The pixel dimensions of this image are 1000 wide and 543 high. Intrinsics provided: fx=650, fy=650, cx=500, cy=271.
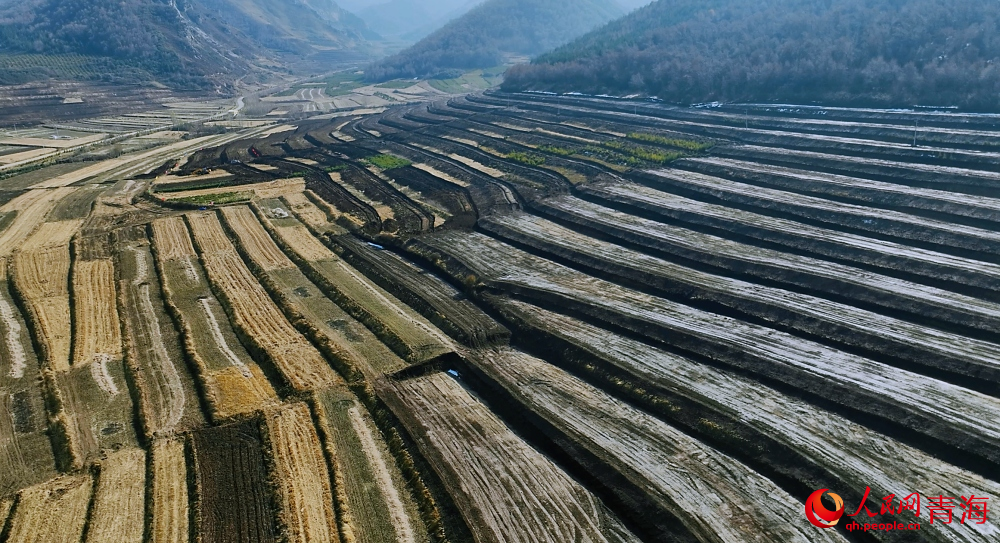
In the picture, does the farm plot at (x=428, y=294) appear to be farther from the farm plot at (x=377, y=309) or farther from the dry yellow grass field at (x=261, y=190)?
the dry yellow grass field at (x=261, y=190)

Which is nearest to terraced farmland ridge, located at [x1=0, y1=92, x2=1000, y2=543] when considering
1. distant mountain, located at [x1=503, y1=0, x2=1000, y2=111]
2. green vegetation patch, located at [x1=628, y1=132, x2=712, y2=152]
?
green vegetation patch, located at [x1=628, y1=132, x2=712, y2=152]

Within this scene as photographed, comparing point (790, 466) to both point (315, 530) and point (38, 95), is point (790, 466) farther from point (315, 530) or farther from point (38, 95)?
A: point (38, 95)

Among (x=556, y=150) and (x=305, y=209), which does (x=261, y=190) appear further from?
(x=556, y=150)

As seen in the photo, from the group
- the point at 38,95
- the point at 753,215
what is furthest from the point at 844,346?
the point at 38,95

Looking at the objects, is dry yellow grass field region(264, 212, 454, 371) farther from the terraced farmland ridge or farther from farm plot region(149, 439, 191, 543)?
farm plot region(149, 439, 191, 543)

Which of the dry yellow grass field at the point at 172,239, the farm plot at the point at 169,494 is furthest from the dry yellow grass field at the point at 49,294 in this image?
the farm plot at the point at 169,494

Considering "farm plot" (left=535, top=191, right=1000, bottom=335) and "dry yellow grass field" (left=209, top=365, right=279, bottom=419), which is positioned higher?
"farm plot" (left=535, top=191, right=1000, bottom=335)

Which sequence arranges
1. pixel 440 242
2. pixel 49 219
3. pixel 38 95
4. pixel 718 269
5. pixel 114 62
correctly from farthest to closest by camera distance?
pixel 114 62, pixel 38 95, pixel 49 219, pixel 440 242, pixel 718 269
